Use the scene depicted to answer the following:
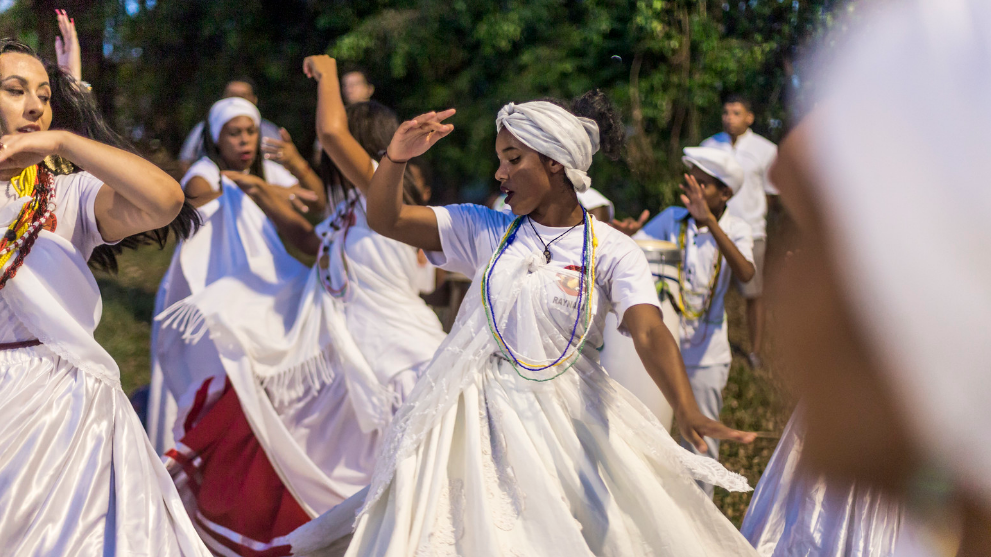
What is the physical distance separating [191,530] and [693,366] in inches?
134

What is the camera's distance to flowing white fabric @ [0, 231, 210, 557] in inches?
90.6

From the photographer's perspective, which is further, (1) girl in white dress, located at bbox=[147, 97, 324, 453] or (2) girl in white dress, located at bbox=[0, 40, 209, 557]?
(1) girl in white dress, located at bbox=[147, 97, 324, 453]

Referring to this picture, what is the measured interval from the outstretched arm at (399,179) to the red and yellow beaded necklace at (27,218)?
0.99m

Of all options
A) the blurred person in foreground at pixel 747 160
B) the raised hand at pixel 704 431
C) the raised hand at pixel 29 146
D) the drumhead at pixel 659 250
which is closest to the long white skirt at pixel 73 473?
the raised hand at pixel 29 146

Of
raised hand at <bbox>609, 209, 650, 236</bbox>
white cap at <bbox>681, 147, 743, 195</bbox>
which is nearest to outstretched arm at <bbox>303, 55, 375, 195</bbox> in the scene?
white cap at <bbox>681, 147, 743, 195</bbox>

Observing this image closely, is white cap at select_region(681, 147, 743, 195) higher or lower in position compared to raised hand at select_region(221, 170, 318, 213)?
lower

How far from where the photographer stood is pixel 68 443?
2.39 meters

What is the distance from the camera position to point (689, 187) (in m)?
4.98

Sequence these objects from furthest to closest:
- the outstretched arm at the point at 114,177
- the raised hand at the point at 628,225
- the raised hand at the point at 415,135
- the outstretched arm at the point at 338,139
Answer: the raised hand at the point at 628,225, the outstretched arm at the point at 338,139, the raised hand at the point at 415,135, the outstretched arm at the point at 114,177

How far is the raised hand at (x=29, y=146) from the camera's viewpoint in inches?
82.8

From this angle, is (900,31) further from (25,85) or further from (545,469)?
(25,85)

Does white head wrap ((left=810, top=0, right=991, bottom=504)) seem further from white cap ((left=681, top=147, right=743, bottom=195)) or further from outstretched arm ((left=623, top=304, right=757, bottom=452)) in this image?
white cap ((left=681, top=147, right=743, bottom=195))

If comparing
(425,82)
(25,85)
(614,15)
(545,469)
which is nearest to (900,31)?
(545,469)

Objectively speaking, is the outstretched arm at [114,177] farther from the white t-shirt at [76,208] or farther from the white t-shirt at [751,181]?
the white t-shirt at [751,181]
